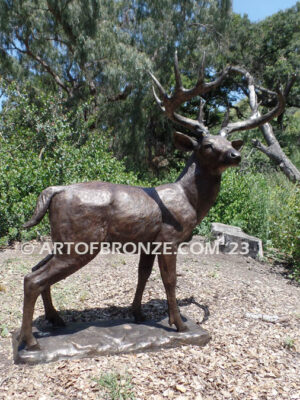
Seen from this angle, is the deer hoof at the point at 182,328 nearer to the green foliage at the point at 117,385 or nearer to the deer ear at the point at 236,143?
the green foliage at the point at 117,385

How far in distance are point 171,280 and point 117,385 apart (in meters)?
1.04

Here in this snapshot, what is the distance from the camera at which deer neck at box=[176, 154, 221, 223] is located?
3293 mm

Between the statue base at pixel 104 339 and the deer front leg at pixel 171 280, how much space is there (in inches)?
4.2

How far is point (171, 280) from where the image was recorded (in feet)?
10.7

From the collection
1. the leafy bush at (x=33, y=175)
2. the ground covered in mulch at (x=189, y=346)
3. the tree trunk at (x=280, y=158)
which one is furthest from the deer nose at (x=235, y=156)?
the tree trunk at (x=280, y=158)

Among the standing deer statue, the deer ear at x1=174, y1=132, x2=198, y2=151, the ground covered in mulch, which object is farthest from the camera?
the deer ear at x1=174, y1=132, x2=198, y2=151

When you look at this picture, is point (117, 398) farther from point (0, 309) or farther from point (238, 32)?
point (238, 32)

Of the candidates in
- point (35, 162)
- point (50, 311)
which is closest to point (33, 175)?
point (35, 162)

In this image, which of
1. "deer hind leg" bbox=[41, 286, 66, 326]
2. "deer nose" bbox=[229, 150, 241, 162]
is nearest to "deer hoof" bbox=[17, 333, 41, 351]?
"deer hind leg" bbox=[41, 286, 66, 326]

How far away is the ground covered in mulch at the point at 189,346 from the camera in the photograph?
2.72 meters

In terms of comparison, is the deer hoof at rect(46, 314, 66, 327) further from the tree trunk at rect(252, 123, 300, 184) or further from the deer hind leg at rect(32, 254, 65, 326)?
the tree trunk at rect(252, 123, 300, 184)

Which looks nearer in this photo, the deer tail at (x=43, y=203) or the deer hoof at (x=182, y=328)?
the deer tail at (x=43, y=203)

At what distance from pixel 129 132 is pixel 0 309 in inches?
430

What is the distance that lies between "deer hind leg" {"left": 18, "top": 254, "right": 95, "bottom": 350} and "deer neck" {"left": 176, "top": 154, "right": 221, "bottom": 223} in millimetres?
1194
